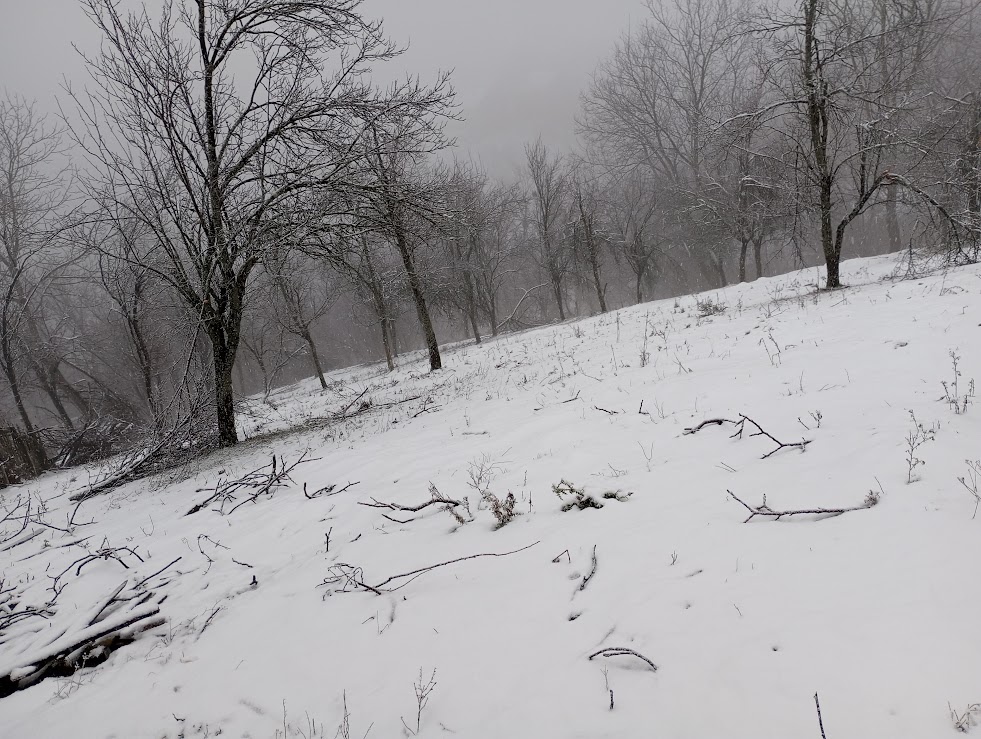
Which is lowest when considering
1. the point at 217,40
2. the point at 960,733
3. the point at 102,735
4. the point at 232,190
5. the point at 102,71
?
the point at 102,735

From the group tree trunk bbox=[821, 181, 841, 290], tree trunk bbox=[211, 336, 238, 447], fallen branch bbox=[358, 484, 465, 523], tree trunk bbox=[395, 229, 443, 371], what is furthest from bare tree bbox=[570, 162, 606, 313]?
fallen branch bbox=[358, 484, 465, 523]

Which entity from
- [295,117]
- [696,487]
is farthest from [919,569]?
[295,117]

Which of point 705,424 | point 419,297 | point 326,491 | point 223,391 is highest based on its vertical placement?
point 419,297

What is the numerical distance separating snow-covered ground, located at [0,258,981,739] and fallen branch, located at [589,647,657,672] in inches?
1.5

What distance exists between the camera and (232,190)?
812 centimetres

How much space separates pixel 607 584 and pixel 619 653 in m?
0.45

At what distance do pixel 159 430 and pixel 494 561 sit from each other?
8.84 meters

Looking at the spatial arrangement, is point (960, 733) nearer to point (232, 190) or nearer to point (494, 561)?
point (494, 561)

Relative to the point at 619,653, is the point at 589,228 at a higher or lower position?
higher

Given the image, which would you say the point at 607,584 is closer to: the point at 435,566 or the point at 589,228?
the point at 435,566

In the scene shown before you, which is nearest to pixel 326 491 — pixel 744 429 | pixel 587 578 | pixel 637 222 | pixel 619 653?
pixel 587 578

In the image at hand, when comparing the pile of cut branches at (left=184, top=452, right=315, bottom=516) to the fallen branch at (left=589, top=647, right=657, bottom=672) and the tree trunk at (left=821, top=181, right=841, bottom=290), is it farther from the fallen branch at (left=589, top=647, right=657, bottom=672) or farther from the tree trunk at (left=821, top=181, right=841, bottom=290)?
the tree trunk at (left=821, top=181, right=841, bottom=290)

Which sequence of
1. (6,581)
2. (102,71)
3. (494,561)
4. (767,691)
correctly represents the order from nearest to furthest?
(767,691)
(494,561)
(6,581)
(102,71)

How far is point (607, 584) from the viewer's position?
7.17ft
